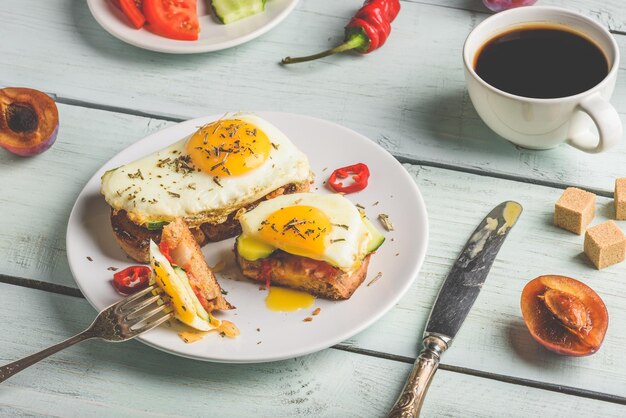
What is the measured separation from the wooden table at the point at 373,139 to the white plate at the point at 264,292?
0.51 ft


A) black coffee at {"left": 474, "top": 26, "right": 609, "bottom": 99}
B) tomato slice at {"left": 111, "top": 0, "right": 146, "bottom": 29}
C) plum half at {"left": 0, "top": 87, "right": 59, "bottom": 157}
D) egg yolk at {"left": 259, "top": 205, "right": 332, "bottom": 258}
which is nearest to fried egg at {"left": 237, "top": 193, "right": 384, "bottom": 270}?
egg yolk at {"left": 259, "top": 205, "right": 332, "bottom": 258}

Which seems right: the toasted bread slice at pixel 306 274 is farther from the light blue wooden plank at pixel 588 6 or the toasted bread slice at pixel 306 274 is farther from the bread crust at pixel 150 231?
the light blue wooden plank at pixel 588 6

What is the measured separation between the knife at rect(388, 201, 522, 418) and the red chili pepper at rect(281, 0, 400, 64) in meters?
1.18

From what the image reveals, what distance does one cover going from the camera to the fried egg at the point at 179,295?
2.71 metres

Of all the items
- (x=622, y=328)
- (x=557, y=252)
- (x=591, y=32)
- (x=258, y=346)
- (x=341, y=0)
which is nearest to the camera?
(x=258, y=346)

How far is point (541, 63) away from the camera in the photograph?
3.52 meters

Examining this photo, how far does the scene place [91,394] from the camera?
2.77 metres

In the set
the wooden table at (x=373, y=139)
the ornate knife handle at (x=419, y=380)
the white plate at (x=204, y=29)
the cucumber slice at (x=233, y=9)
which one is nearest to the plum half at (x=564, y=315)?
the wooden table at (x=373, y=139)

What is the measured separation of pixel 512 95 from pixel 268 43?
142 cm

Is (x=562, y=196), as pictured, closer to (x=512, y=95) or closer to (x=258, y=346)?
(x=512, y=95)

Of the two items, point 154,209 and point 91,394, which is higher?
point 154,209

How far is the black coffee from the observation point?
3.42 meters

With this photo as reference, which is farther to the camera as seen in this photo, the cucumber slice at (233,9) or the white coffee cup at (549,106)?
the cucumber slice at (233,9)

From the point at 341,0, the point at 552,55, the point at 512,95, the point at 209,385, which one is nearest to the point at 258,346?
the point at 209,385
